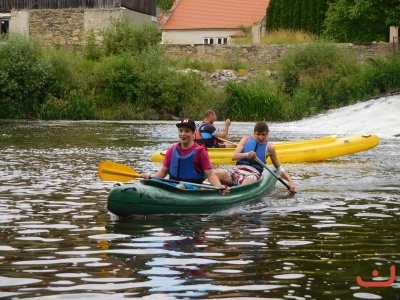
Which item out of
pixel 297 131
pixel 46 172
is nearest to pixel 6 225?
pixel 46 172

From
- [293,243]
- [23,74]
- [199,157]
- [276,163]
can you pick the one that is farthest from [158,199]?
[23,74]

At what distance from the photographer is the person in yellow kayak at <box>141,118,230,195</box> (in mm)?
10891

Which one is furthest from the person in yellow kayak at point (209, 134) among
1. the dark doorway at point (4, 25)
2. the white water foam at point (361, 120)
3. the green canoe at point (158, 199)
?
the dark doorway at point (4, 25)

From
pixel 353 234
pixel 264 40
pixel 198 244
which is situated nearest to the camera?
pixel 198 244

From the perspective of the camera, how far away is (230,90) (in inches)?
1523

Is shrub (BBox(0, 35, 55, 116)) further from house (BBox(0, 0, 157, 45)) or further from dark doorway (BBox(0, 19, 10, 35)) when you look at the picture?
dark doorway (BBox(0, 19, 10, 35))

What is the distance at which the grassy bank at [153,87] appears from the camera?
124 ft

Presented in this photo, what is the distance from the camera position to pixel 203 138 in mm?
17625

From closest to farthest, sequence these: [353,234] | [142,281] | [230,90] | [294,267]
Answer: [142,281]
[294,267]
[353,234]
[230,90]

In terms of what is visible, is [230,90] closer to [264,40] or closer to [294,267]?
[264,40]

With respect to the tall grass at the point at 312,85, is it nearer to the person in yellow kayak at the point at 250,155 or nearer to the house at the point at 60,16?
the house at the point at 60,16

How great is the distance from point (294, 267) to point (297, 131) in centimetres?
2278

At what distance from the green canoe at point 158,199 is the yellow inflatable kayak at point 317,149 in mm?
6668

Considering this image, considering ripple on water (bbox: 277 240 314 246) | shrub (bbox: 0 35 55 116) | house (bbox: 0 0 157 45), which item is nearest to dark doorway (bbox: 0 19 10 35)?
house (bbox: 0 0 157 45)
